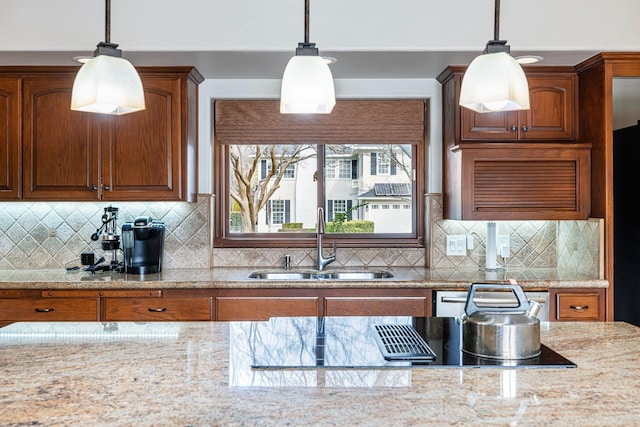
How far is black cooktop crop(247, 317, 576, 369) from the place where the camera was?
143 cm

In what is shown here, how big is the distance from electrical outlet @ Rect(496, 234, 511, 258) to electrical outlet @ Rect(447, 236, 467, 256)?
0.73 ft

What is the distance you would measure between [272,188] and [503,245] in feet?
5.40

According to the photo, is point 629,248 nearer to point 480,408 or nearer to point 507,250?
point 507,250

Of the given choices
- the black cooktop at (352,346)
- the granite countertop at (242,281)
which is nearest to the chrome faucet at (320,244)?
the granite countertop at (242,281)

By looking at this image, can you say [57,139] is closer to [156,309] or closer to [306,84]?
[156,309]

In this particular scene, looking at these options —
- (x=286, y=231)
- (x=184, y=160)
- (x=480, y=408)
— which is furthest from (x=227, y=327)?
(x=286, y=231)

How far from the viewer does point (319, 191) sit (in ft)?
12.6

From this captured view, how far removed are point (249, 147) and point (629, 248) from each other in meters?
2.60

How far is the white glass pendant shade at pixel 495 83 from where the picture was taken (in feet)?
5.04

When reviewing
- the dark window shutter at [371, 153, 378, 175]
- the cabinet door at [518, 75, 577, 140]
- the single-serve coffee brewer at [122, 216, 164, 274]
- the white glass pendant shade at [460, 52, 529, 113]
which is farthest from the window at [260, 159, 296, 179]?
the white glass pendant shade at [460, 52, 529, 113]

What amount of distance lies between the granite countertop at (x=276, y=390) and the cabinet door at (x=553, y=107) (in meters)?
1.99

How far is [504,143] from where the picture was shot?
3291mm
